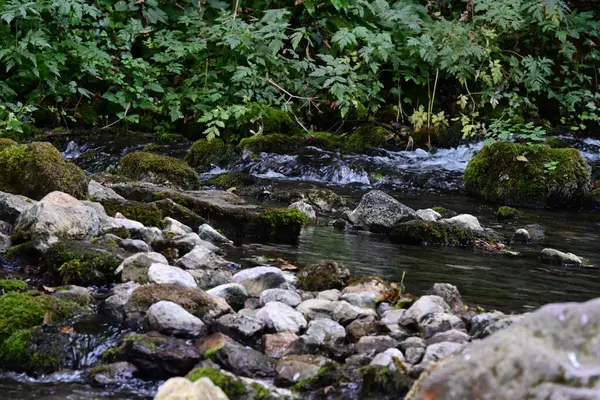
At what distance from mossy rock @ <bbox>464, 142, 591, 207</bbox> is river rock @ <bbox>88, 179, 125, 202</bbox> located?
4482 mm

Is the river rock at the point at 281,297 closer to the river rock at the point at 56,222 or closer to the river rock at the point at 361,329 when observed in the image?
the river rock at the point at 361,329

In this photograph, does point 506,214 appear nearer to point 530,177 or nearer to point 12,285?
point 530,177

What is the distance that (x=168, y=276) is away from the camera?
387cm

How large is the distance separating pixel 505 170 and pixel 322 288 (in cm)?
523

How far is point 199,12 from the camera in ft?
37.8

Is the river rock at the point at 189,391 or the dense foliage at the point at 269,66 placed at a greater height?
the dense foliage at the point at 269,66

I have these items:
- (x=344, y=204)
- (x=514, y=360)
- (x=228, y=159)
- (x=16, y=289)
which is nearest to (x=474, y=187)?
(x=344, y=204)

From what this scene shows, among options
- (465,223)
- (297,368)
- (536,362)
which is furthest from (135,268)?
(465,223)

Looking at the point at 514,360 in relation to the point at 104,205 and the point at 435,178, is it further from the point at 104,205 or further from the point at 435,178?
the point at 435,178

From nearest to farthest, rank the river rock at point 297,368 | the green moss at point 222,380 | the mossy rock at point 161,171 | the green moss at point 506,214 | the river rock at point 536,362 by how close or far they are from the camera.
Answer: the river rock at point 536,362
the green moss at point 222,380
the river rock at point 297,368
the green moss at point 506,214
the mossy rock at point 161,171

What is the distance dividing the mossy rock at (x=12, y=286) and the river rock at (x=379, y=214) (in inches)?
128

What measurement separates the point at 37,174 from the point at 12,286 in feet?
5.58

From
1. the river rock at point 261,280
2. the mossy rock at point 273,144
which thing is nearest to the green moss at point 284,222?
the river rock at point 261,280

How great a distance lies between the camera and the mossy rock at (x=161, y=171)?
25.0 ft
